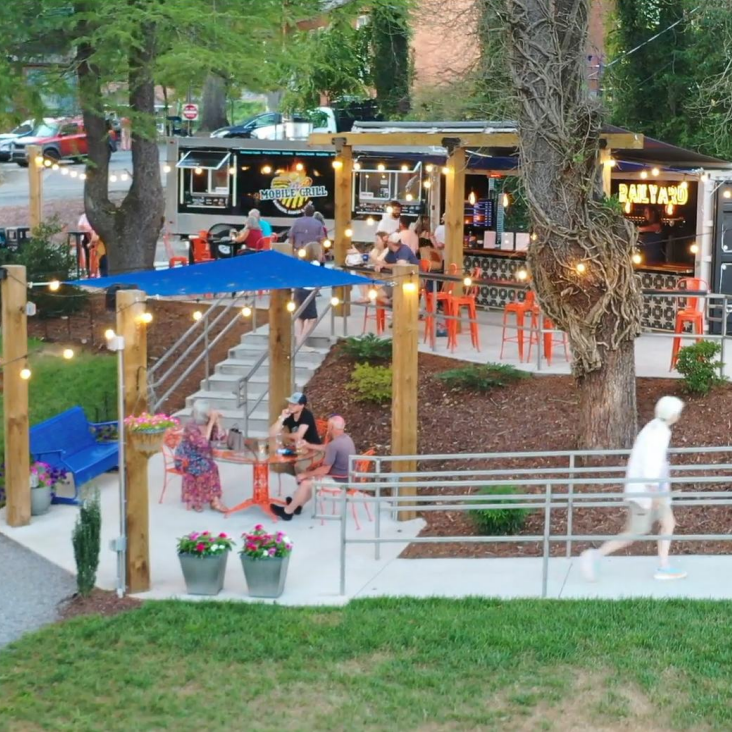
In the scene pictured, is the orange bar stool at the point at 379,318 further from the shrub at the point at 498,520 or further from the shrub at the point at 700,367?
the shrub at the point at 498,520

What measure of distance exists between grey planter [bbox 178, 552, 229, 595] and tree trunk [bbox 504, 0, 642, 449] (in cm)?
453

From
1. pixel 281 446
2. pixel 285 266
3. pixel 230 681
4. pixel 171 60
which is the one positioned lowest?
pixel 230 681

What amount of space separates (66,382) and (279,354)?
430 cm

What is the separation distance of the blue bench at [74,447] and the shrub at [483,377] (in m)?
3.97

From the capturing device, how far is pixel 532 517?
12.8m

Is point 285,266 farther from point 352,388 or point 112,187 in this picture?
point 112,187

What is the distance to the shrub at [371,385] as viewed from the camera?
51.5ft

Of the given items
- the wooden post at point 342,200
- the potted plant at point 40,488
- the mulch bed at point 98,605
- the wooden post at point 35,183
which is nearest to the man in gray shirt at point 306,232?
the wooden post at point 342,200

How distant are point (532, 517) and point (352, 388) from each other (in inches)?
150

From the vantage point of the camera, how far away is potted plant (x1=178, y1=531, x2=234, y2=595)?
10727 millimetres

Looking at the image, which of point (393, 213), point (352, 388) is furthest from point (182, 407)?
point (393, 213)

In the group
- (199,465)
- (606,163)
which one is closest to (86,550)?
(199,465)

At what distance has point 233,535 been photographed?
12672mm

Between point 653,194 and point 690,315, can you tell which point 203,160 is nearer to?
point 653,194
